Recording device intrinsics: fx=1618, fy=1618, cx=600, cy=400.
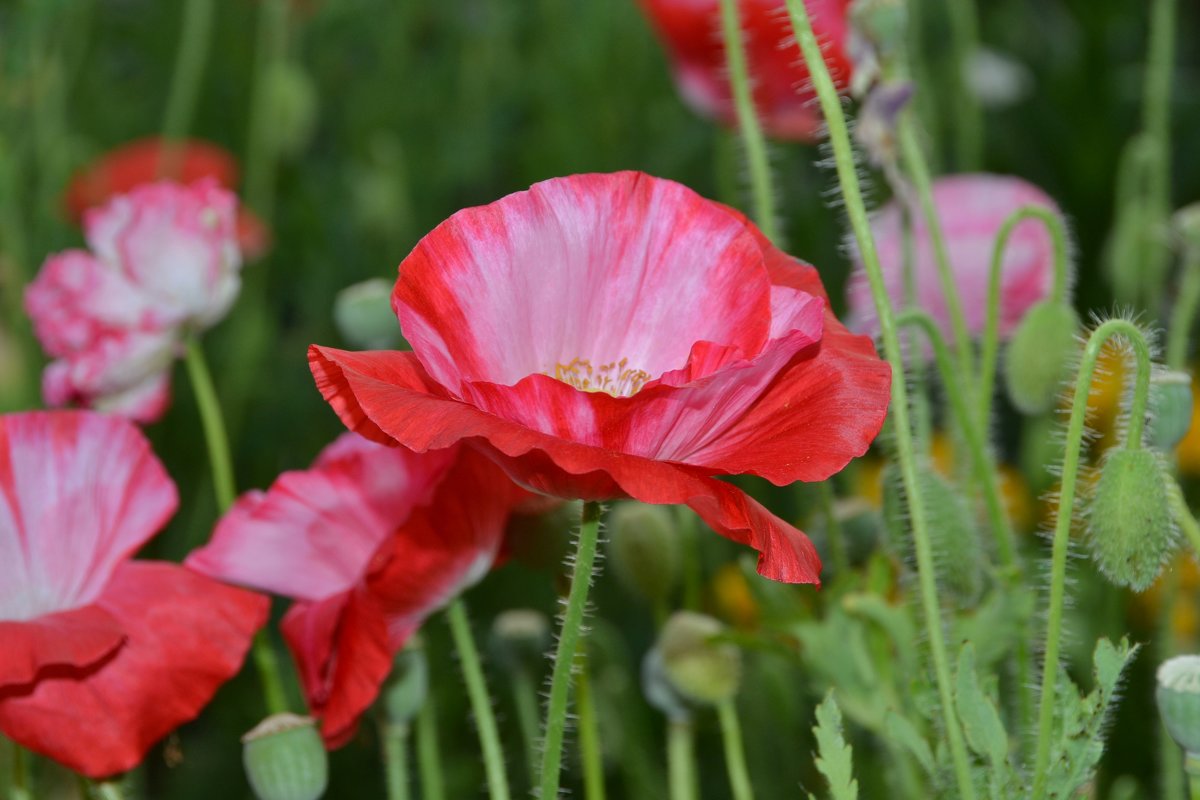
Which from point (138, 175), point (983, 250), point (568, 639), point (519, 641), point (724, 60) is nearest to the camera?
point (568, 639)

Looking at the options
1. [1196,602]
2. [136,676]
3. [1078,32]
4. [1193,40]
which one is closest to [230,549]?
[136,676]

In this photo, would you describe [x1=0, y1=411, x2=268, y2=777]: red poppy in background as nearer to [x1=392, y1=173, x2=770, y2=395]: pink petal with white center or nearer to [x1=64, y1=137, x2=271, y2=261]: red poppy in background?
[x1=392, y1=173, x2=770, y2=395]: pink petal with white center

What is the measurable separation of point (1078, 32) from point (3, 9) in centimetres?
125

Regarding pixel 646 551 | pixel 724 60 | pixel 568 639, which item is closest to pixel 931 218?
pixel 646 551

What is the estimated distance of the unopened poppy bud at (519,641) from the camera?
653 millimetres

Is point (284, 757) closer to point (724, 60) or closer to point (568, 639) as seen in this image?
point (568, 639)

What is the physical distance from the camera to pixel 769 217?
62cm

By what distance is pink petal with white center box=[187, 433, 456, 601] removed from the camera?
0.55 m

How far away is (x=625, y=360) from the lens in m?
0.48

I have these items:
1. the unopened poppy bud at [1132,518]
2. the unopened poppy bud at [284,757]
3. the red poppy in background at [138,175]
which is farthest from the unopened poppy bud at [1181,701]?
the red poppy in background at [138,175]

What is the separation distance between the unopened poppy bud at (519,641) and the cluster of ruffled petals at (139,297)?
0.19 m

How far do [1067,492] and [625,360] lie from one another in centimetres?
13

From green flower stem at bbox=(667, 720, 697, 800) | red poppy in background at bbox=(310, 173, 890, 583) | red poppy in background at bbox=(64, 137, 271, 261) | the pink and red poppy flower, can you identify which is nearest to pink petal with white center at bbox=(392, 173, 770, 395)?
red poppy in background at bbox=(310, 173, 890, 583)

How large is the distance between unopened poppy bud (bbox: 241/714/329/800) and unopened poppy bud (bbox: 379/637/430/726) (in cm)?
5
